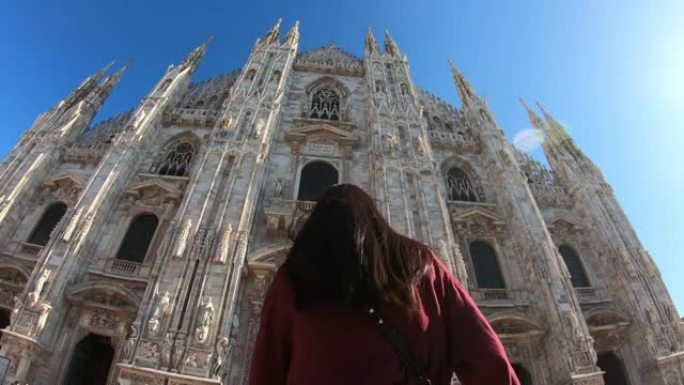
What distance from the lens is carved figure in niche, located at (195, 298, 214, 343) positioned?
10125 mm

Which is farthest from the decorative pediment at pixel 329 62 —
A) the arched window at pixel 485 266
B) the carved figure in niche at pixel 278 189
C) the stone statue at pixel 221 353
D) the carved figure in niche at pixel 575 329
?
the stone statue at pixel 221 353

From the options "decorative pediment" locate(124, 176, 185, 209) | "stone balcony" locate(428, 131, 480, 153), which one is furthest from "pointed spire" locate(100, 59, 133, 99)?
"stone balcony" locate(428, 131, 480, 153)

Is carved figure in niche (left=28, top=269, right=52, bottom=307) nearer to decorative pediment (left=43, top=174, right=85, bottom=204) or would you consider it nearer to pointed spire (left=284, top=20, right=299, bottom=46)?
decorative pediment (left=43, top=174, right=85, bottom=204)

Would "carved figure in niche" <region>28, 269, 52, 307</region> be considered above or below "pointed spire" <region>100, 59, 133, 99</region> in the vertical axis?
below

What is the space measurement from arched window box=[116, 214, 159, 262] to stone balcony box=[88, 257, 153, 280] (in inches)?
17.5

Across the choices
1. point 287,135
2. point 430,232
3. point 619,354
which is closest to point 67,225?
point 287,135

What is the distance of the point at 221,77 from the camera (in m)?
23.2

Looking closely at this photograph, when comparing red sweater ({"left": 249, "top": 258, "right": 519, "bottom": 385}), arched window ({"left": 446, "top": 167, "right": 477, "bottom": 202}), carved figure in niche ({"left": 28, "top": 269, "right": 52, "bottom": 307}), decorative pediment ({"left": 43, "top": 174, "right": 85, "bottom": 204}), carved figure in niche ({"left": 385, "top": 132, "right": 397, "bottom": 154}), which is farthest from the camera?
arched window ({"left": 446, "top": 167, "right": 477, "bottom": 202})

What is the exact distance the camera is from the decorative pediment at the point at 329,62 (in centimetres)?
2209

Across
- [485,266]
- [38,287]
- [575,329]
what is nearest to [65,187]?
[38,287]

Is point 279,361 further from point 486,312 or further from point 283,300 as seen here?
point 486,312

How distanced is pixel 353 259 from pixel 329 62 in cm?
A: 2279

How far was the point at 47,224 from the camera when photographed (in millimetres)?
14586

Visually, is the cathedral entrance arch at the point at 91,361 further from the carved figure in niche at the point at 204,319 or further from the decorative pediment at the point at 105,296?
the carved figure in niche at the point at 204,319
